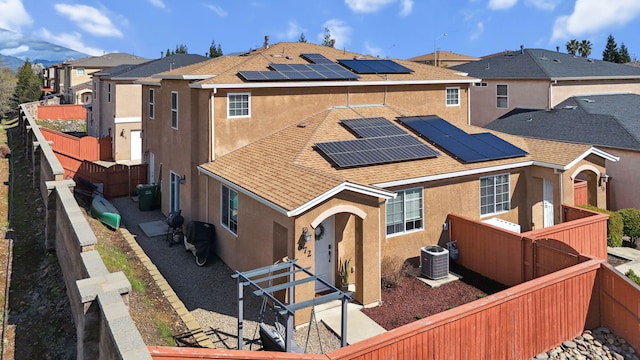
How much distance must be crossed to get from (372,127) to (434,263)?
18.6ft

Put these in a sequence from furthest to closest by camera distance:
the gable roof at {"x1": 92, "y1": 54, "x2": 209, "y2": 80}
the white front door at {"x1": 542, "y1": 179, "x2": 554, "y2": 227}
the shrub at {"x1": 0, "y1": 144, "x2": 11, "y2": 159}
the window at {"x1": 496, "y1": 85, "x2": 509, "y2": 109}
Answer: the gable roof at {"x1": 92, "y1": 54, "x2": 209, "y2": 80}
the window at {"x1": 496, "y1": 85, "x2": 509, "y2": 109}
the shrub at {"x1": 0, "y1": 144, "x2": 11, "y2": 159}
the white front door at {"x1": 542, "y1": 179, "x2": 554, "y2": 227}

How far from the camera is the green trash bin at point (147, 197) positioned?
71.8ft

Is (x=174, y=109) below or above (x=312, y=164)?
above

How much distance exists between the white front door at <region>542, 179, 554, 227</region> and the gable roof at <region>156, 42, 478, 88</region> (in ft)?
21.8

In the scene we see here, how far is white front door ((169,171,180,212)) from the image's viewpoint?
19.8 meters

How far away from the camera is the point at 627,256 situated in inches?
675

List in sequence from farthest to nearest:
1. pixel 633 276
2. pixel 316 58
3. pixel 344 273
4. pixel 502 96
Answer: pixel 502 96
pixel 316 58
pixel 633 276
pixel 344 273

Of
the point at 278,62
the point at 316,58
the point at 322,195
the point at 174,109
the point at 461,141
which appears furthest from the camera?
the point at 316,58

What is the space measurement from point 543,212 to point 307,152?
31.4ft

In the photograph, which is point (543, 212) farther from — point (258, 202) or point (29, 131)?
point (29, 131)

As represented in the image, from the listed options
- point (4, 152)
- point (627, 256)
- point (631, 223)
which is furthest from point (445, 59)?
point (4, 152)

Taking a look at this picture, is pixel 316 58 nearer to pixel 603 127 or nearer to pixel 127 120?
pixel 603 127

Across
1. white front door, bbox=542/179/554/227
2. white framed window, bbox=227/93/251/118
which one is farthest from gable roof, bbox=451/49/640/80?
white framed window, bbox=227/93/251/118

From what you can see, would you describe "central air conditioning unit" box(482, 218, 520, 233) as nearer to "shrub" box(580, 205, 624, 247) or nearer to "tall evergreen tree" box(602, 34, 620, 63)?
"shrub" box(580, 205, 624, 247)
